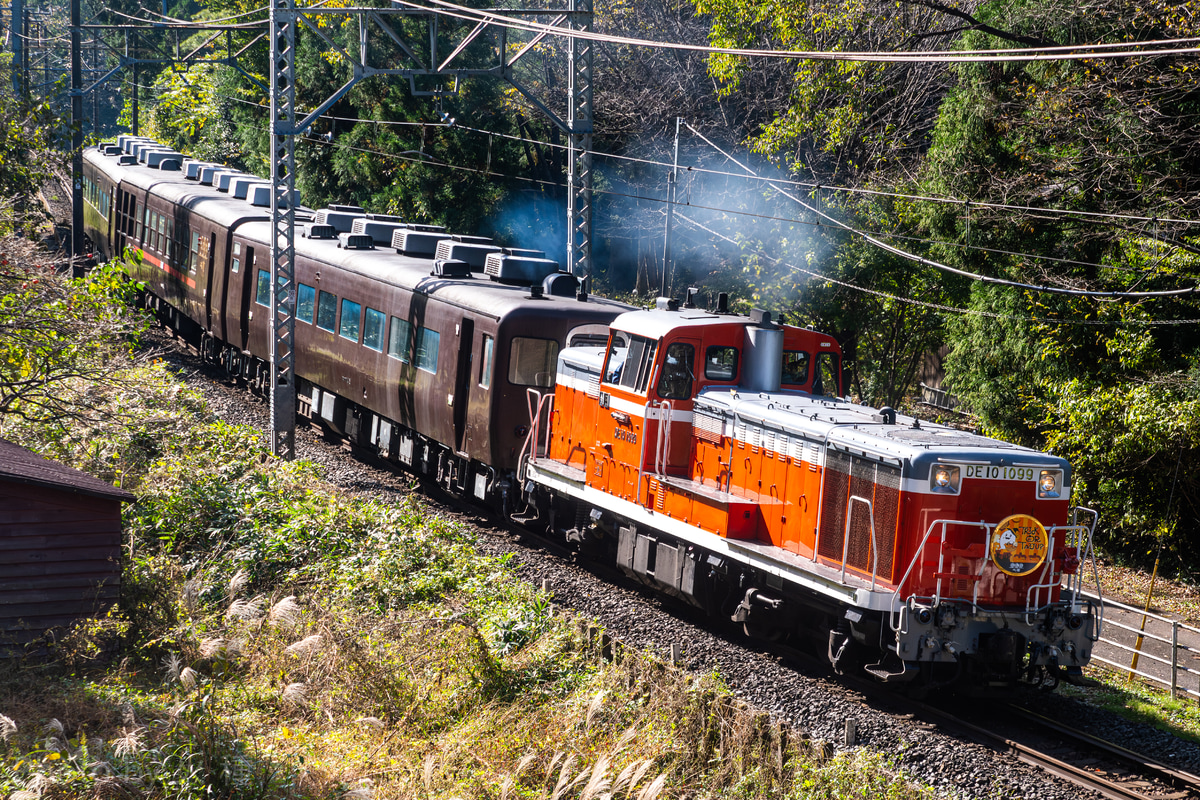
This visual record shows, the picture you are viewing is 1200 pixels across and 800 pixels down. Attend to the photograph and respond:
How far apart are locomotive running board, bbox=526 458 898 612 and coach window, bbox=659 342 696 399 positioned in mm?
1382

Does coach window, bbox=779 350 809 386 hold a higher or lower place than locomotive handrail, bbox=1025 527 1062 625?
higher

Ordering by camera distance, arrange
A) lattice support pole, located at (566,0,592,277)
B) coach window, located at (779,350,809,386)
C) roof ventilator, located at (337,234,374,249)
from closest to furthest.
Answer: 1. coach window, located at (779,350,809,386)
2. lattice support pole, located at (566,0,592,277)
3. roof ventilator, located at (337,234,374,249)

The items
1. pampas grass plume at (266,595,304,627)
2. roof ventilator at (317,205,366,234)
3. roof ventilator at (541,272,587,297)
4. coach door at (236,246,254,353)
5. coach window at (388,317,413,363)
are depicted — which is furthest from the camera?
coach door at (236,246,254,353)

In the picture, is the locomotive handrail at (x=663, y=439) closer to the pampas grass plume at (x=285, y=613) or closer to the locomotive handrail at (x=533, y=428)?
the locomotive handrail at (x=533, y=428)

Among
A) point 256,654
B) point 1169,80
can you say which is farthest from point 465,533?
point 1169,80

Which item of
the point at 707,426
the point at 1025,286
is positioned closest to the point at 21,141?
the point at 707,426

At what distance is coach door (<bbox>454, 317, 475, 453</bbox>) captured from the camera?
15430 millimetres

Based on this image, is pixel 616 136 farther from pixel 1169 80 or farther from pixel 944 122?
pixel 1169 80

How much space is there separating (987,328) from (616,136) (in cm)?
2014

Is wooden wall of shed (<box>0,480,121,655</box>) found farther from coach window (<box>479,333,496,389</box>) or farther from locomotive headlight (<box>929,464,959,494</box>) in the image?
locomotive headlight (<box>929,464,959,494</box>)

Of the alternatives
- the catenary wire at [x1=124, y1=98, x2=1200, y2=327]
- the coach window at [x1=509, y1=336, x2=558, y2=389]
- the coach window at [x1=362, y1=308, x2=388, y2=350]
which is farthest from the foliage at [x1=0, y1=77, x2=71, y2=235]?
the catenary wire at [x1=124, y1=98, x2=1200, y2=327]

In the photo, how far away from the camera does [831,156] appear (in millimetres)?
27281

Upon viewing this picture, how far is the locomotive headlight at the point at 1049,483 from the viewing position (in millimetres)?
9844

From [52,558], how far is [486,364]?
6.39 meters
